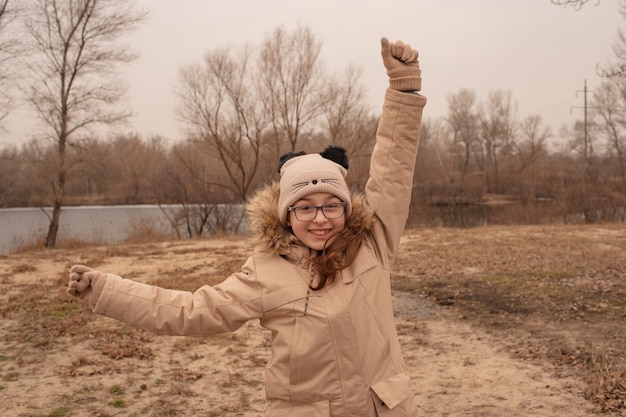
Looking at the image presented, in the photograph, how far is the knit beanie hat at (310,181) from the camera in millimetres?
2152

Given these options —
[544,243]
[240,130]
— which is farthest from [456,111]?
[544,243]

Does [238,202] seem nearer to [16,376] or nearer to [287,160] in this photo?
[16,376]

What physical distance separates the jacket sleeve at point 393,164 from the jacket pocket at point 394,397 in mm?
495

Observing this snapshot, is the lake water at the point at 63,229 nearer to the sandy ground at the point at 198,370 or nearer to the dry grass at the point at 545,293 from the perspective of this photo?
the sandy ground at the point at 198,370

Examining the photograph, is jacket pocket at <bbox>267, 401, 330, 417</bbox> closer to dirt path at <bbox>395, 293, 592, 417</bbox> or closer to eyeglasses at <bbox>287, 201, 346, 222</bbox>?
eyeglasses at <bbox>287, 201, 346, 222</bbox>

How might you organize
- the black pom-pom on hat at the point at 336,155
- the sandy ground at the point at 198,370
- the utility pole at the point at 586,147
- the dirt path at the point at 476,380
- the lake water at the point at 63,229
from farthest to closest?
the utility pole at the point at 586,147 → the lake water at the point at 63,229 → the sandy ground at the point at 198,370 → the dirt path at the point at 476,380 → the black pom-pom on hat at the point at 336,155

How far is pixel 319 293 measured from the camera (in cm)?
205

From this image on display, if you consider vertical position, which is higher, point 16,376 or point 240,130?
point 240,130

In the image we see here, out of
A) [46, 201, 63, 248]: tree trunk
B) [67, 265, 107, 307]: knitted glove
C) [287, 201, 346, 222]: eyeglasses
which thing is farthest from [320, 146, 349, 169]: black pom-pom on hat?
[46, 201, 63, 248]: tree trunk

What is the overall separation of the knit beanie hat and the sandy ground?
273cm

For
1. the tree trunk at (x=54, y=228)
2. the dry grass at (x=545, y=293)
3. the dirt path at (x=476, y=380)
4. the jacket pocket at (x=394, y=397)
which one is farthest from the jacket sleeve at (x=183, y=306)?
the tree trunk at (x=54, y=228)

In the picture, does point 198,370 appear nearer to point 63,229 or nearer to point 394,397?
point 394,397

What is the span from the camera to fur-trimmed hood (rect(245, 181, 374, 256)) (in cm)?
214

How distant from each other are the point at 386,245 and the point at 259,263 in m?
0.57
